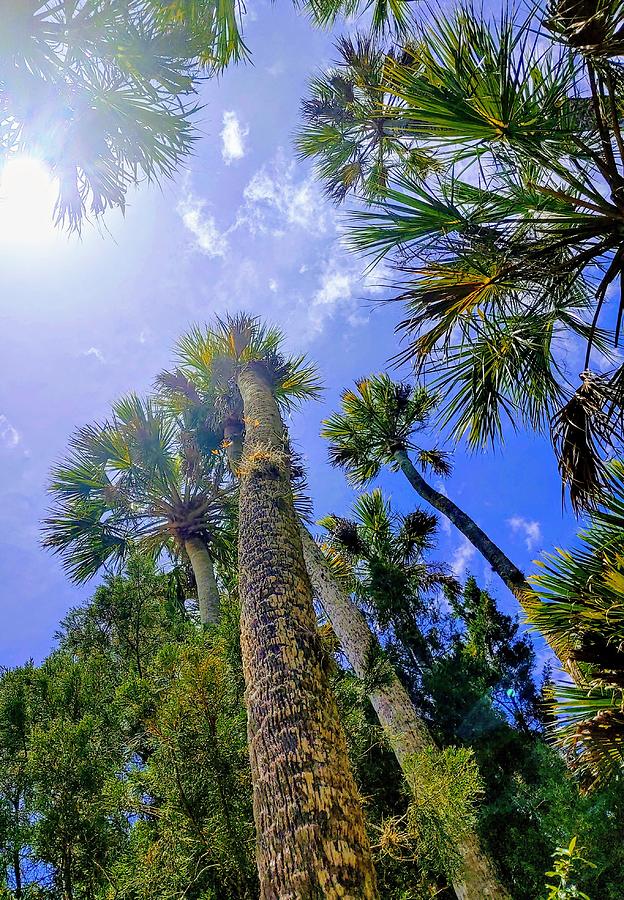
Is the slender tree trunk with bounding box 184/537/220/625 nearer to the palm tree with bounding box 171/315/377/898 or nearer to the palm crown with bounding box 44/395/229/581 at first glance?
the palm crown with bounding box 44/395/229/581

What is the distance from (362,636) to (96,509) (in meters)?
4.68

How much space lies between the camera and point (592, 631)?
3.74m

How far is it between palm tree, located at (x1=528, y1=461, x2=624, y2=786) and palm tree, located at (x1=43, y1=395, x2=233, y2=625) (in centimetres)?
489

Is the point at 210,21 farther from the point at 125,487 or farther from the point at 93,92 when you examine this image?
the point at 125,487

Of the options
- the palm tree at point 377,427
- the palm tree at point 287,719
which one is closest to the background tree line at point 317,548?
the palm tree at point 287,719

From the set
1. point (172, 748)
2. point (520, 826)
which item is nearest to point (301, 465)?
point (172, 748)

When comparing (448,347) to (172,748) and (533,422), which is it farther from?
(172,748)

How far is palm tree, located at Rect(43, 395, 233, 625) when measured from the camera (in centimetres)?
759

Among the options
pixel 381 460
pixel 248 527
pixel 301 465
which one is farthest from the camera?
pixel 381 460

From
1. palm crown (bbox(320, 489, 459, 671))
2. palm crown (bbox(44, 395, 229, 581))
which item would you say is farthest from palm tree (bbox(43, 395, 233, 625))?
palm crown (bbox(320, 489, 459, 671))

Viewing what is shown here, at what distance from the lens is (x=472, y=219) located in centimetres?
393

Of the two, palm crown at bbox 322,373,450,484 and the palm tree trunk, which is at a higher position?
palm crown at bbox 322,373,450,484

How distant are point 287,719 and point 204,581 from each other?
222 inches

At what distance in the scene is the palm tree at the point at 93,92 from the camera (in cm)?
451
